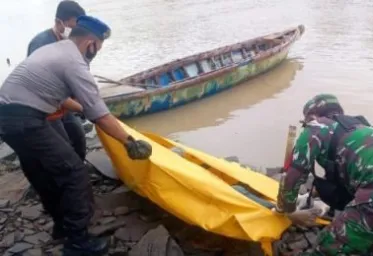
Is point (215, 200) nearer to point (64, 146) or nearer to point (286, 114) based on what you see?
point (64, 146)

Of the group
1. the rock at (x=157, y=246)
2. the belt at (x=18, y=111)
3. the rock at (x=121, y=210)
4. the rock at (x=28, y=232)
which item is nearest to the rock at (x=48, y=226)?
the rock at (x=28, y=232)

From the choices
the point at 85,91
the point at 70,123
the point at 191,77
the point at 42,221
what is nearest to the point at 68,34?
the point at 70,123

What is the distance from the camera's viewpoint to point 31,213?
15.0 ft

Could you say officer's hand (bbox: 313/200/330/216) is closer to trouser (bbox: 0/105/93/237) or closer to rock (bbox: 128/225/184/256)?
rock (bbox: 128/225/184/256)

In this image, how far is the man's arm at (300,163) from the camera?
2.96 m

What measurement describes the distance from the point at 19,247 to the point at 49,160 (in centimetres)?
106

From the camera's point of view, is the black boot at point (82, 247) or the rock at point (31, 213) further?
the rock at point (31, 213)

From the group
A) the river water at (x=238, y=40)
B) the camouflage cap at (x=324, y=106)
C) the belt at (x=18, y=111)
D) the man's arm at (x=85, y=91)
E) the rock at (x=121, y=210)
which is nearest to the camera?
the camouflage cap at (x=324, y=106)

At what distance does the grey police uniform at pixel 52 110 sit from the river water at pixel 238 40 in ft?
13.5

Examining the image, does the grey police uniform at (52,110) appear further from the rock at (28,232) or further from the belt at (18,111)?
the rock at (28,232)

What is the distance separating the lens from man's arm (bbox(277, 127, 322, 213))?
2.96m

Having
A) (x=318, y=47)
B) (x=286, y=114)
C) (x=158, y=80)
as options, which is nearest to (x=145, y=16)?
(x=318, y=47)

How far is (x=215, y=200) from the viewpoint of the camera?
352 centimetres

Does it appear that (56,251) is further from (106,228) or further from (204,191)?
(204,191)
